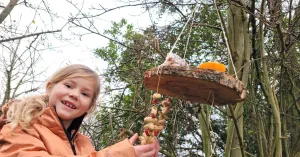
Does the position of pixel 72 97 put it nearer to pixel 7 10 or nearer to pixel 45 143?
pixel 45 143

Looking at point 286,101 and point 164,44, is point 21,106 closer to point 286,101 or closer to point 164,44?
point 164,44

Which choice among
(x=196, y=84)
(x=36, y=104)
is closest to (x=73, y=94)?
(x=36, y=104)

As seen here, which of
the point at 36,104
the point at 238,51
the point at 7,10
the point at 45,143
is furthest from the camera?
the point at 7,10

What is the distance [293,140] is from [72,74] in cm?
290

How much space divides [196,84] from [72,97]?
397 millimetres

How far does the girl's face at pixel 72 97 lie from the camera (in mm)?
1256

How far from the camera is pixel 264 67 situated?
8.37 ft

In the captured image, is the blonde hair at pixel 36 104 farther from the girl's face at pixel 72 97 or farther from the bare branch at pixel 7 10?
the bare branch at pixel 7 10

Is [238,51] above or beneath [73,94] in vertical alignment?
above

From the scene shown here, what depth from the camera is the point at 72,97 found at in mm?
1259

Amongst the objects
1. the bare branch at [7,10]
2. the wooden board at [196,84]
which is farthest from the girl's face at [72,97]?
the bare branch at [7,10]

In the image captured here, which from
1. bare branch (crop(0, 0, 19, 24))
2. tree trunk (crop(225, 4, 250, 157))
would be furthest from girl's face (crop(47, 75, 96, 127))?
bare branch (crop(0, 0, 19, 24))

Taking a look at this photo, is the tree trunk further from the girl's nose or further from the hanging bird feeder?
the girl's nose

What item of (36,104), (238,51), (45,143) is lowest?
(45,143)
